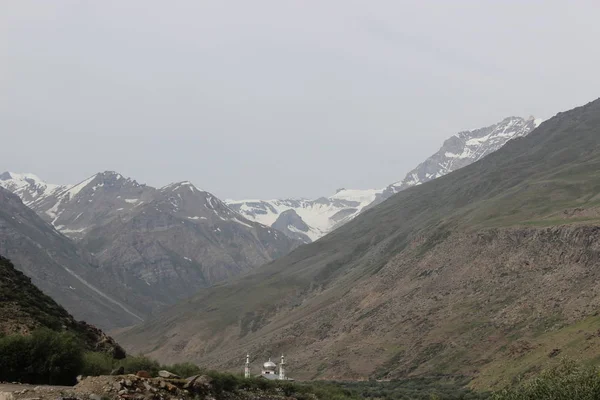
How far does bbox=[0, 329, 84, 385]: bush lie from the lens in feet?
108

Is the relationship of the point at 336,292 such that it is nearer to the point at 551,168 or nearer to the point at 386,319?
the point at 386,319

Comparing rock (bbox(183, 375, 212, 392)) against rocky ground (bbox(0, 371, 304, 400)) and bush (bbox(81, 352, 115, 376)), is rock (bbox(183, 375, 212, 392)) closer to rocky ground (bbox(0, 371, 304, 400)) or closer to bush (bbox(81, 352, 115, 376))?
rocky ground (bbox(0, 371, 304, 400))

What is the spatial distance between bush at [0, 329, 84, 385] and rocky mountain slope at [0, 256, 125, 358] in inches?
189

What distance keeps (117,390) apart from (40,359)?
8.79 m

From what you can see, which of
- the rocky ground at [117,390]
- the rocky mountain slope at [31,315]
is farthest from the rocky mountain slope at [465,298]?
the rocky ground at [117,390]

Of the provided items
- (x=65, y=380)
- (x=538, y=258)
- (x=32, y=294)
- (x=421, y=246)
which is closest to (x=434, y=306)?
(x=538, y=258)

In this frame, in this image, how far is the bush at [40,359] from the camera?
108ft

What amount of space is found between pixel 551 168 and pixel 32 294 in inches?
6728

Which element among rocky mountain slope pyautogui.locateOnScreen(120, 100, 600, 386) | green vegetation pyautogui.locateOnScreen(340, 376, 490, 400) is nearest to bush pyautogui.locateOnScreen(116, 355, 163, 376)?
green vegetation pyautogui.locateOnScreen(340, 376, 490, 400)

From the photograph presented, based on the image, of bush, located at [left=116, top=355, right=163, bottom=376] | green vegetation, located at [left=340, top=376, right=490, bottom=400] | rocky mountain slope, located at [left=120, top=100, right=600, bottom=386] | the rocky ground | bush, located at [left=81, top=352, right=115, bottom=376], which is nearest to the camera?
the rocky ground

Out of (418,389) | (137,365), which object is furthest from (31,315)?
(418,389)

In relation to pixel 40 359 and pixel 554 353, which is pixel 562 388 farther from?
pixel 554 353

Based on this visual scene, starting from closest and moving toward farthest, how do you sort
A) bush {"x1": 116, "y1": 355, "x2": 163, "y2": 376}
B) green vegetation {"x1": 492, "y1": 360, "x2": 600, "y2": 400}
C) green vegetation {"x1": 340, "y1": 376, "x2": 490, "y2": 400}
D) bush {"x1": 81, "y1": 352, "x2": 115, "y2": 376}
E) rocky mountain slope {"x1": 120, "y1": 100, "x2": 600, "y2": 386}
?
green vegetation {"x1": 492, "y1": 360, "x2": 600, "y2": 400}, bush {"x1": 81, "y1": 352, "x2": 115, "y2": 376}, bush {"x1": 116, "y1": 355, "x2": 163, "y2": 376}, green vegetation {"x1": 340, "y1": 376, "x2": 490, "y2": 400}, rocky mountain slope {"x1": 120, "y1": 100, "x2": 600, "y2": 386}

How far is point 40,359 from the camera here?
33656 mm
